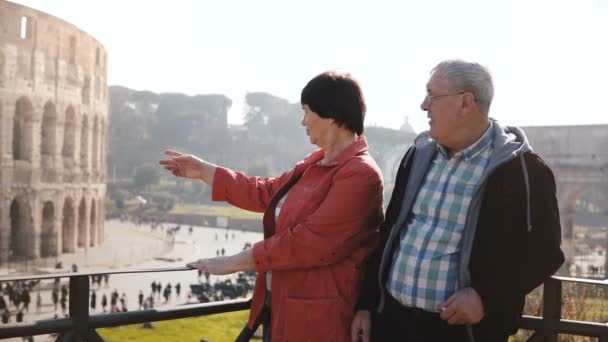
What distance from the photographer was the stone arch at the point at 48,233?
19969 mm

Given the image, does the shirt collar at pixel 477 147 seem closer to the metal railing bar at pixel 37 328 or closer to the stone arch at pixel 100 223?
the metal railing bar at pixel 37 328

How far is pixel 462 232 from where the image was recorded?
1.74 m

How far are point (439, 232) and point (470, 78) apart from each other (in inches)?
18.4

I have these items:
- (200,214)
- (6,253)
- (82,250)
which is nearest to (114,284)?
(6,253)

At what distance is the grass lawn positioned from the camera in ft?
34.1

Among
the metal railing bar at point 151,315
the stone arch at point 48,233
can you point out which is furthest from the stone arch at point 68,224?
the metal railing bar at point 151,315

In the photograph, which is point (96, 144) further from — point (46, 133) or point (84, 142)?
point (46, 133)

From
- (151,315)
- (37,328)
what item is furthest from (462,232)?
(37,328)

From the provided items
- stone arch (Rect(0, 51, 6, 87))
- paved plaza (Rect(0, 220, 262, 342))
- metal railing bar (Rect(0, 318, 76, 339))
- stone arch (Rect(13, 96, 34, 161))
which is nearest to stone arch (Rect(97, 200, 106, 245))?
paved plaza (Rect(0, 220, 262, 342))

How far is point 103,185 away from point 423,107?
2532 cm

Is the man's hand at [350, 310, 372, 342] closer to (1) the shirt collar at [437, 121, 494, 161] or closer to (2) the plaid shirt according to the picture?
(2) the plaid shirt

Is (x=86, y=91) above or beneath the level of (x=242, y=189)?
above

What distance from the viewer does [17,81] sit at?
60.7 ft

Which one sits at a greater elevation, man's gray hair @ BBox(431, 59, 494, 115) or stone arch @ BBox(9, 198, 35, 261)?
man's gray hair @ BBox(431, 59, 494, 115)
